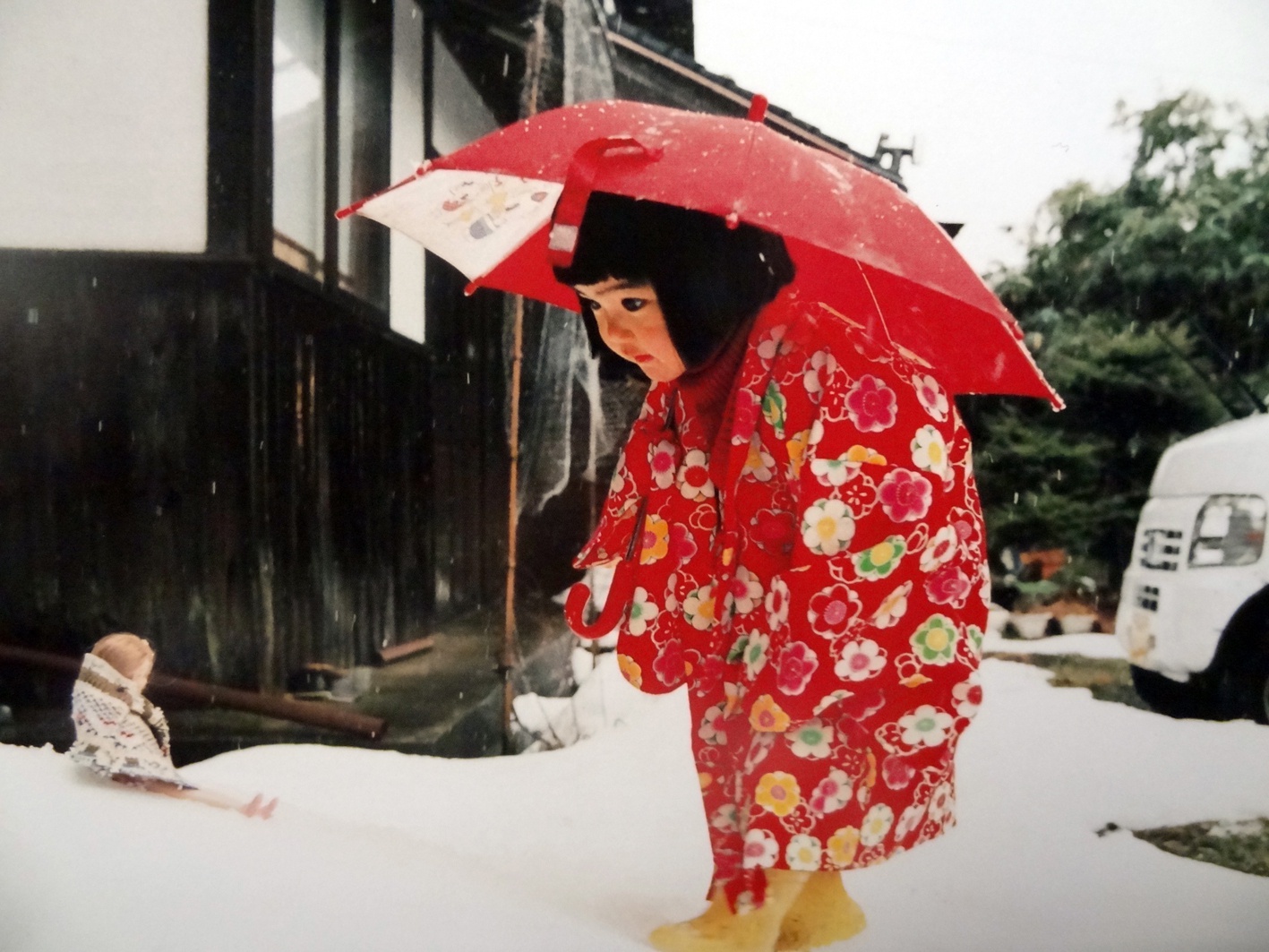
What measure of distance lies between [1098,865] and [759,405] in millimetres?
1205

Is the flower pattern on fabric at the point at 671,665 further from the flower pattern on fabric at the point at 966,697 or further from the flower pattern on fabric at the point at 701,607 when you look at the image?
the flower pattern on fabric at the point at 966,697

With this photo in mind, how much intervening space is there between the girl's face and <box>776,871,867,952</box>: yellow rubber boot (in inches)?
38.8

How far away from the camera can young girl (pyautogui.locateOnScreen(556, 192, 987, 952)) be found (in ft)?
4.54

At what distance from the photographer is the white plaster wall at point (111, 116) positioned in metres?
1.65

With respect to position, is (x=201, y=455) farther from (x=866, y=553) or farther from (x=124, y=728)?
(x=866, y=553)

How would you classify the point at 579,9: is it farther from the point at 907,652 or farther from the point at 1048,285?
the point at 907,652

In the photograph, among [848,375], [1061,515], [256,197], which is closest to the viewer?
[848,375]

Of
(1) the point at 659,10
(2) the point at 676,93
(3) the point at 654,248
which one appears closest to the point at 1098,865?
(3) the point at 654,248

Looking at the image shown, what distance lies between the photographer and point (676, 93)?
1749mm

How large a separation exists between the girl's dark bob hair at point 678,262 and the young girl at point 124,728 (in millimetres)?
1124

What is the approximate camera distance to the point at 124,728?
168 centimetres

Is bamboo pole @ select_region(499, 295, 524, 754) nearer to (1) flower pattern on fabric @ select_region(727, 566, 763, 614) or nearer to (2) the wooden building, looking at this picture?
(2) the wooden building

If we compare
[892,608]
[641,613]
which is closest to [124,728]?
[641,613]

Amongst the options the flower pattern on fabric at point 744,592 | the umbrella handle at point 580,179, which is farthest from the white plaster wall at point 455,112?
the flower pattern on fabric at point 744,592
